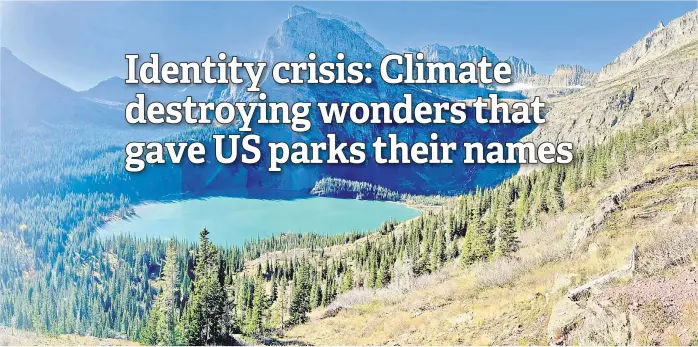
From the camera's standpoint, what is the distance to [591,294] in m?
11.4

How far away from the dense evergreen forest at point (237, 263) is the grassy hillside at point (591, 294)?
1038 cm

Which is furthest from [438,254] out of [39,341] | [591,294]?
[591,294]

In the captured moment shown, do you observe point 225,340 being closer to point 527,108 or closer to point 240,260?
point 527,108

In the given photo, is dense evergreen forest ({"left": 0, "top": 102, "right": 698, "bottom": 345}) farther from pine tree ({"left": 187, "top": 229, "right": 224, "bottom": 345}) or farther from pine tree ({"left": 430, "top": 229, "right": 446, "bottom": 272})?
pine tree ({"left": 430, "top": 229, "right": 446, "bottom": 272})

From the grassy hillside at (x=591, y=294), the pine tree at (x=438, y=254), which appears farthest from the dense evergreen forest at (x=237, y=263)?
the grassy hillside at (x=591, y=294)

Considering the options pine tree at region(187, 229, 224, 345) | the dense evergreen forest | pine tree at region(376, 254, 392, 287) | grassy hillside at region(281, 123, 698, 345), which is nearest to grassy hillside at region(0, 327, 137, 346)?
the dense evergreen forest

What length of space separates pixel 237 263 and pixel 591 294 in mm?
111703

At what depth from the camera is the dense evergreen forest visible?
3800cm

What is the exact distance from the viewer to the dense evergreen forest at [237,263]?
38000 mm

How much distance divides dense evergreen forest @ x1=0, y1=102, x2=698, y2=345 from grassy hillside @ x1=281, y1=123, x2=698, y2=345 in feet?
34.0

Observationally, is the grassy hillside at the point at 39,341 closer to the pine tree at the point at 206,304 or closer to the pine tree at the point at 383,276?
the pine tree at the point at 206,304

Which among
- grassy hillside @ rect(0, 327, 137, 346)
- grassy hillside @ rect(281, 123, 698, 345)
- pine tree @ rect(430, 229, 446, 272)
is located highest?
grassy hillside @ rect(281, 123, 698, 345)

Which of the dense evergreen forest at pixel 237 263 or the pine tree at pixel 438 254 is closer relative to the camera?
the dense evergreen forest at pixel 237 263

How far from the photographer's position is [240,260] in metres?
117
